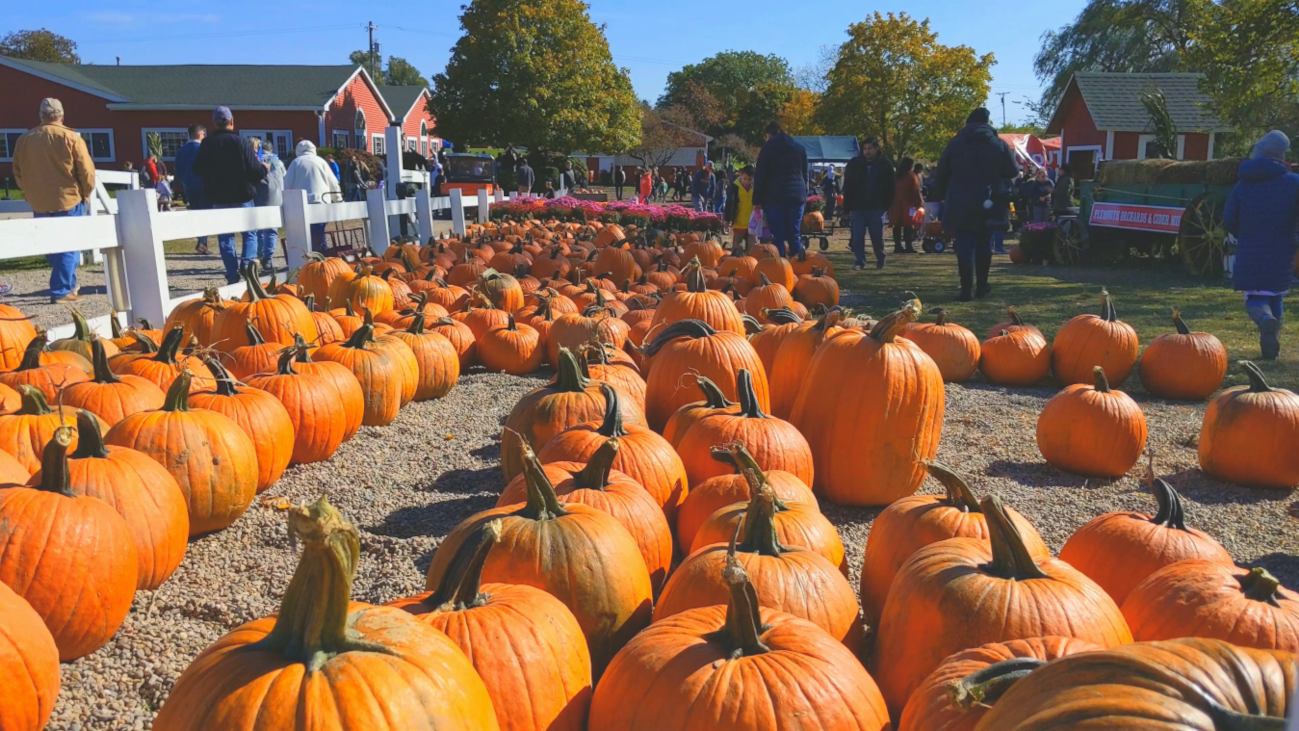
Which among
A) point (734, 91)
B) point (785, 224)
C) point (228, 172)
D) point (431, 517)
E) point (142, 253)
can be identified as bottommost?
point (431, 517)

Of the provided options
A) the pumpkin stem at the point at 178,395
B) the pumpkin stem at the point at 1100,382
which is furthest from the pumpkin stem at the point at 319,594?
the pumpkin stem at the point at 1100,382

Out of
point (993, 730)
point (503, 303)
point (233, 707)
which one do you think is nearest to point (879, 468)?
point (993, 730)

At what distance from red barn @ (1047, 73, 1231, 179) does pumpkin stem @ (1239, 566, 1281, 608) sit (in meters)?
31.4

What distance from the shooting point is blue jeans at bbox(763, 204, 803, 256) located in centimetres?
1187

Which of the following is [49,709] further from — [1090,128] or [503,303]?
[1090,128]

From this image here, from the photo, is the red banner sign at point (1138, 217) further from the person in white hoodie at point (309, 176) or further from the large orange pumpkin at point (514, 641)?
the large orange pumpkin at point (514, 641)

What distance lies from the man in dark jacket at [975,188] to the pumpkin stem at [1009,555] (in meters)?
8.55

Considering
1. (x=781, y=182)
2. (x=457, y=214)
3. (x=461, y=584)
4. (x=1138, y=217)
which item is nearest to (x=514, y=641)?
(x=461, y=584)

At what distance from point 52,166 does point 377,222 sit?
360 centimetres

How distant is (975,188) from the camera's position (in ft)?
33.0

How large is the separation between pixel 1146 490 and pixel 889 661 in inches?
116

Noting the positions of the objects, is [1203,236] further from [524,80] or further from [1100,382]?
[524,80]

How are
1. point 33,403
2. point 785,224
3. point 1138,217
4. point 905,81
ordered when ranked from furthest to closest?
point 905,81 < point 1138,217 < point 785,224 < point 33,403

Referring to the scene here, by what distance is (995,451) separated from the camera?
498 centimetres
